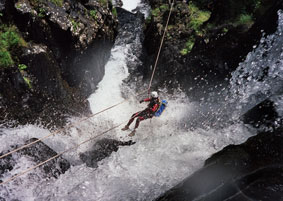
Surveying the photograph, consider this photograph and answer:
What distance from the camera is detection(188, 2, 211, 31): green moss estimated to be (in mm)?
10931

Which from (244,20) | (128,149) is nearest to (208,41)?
(244,20)

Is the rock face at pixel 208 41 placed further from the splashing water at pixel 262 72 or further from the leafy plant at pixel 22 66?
the leafy plant at pixel 22 66

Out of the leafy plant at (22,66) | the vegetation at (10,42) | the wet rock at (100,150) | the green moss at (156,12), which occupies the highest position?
the green moss at (156,12)

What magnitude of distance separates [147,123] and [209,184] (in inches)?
188

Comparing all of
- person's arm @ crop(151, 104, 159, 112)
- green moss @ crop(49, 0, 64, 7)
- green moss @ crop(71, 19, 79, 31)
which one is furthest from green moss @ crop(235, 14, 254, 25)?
green moss @ crop(49, 0, 64, 7)

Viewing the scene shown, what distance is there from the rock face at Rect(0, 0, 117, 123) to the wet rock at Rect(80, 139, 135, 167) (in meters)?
1.68

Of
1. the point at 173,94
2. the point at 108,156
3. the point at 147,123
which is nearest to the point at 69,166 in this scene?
the point at 108,156

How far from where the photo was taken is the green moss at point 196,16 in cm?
1093

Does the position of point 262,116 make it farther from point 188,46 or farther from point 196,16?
point 196,16

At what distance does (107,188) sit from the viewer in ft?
21.2

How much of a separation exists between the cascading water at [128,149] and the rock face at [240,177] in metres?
0.95

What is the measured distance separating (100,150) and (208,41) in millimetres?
6584

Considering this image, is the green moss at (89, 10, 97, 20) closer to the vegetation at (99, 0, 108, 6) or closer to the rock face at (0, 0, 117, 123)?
the rock face at (0, 0, 117, 123)

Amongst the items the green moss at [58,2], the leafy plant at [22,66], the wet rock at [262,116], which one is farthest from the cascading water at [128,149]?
the green moss at [58,2]
